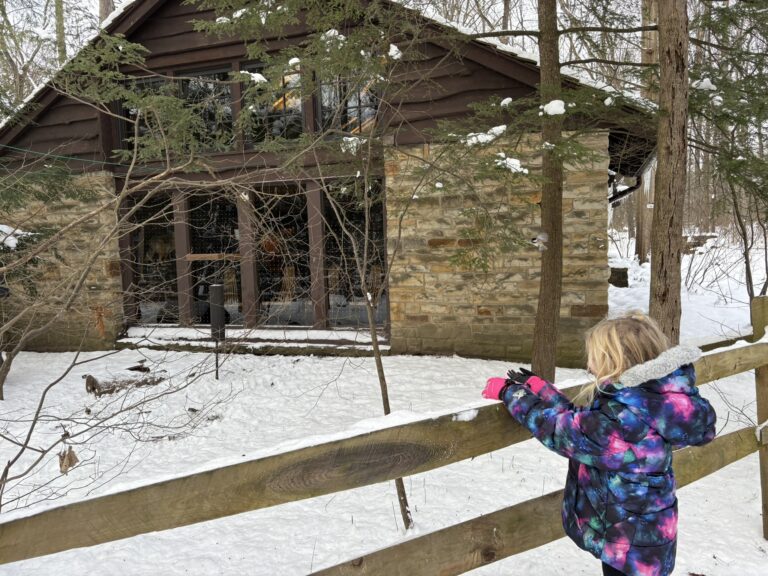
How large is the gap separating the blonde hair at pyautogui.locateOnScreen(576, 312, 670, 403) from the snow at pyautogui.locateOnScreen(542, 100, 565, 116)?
3200 millimetres

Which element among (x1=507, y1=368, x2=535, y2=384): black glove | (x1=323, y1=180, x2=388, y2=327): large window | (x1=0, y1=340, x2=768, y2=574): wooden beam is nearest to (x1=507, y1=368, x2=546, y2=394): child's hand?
(x1=507, y1=368, x2=535, y2=384): black glove

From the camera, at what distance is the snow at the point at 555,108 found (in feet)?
15.3

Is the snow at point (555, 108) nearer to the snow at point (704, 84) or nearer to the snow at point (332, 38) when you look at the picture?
the snow at point (704, 84)

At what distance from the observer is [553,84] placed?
16.9 feet

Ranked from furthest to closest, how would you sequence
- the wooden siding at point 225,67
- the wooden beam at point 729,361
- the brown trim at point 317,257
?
the brown trim at point 317,257
the wooden siding at point 225,67
the wooden beam at point 729,361

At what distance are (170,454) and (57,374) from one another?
398cm

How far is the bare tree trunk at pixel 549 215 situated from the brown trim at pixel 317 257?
394cm

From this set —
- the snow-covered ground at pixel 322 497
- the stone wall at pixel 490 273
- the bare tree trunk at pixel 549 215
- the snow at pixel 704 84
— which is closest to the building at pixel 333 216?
the stone wall at pixel 490 273

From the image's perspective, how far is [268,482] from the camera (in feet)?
5.62

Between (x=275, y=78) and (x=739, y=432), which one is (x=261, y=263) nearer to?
(x=275, y=78)

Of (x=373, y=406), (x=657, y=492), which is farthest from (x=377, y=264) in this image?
(x=657, y=492)

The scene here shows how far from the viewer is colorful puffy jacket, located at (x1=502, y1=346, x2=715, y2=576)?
175 cm

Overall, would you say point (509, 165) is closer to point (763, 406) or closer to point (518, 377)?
point (763, 406)

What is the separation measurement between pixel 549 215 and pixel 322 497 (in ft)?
11.1
